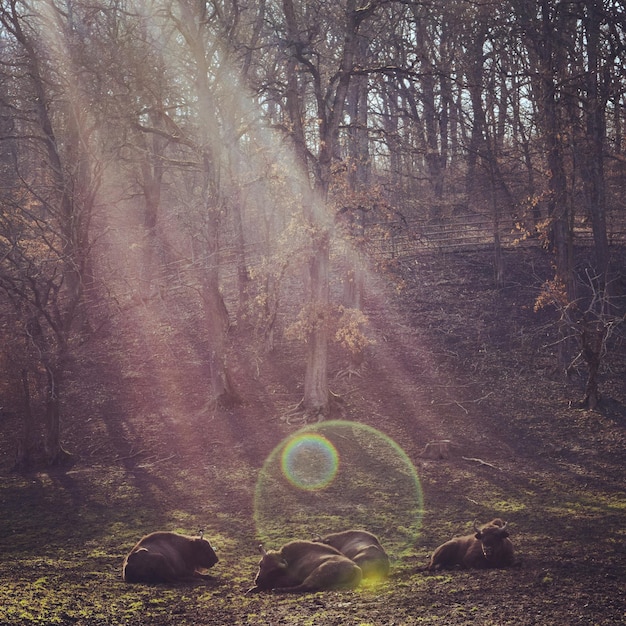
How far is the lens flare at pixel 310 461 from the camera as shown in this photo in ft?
52.0

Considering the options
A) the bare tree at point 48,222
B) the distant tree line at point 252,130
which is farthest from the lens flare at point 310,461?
the bare tree at point 48,222

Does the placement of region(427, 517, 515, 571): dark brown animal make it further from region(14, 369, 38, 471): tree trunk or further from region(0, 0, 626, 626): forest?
region(14, 369, 38, 471): tree trunk

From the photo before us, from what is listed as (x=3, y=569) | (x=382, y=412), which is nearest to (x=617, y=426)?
(x=382, y=412)

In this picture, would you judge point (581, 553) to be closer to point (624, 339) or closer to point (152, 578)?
point (152, 578)

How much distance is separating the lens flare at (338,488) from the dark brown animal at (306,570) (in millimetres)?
1459

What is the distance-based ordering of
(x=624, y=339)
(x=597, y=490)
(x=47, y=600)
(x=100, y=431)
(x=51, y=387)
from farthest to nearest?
1. (x=624, y=339)
2. (x=100, y=431)
3. (x=51, y=387)
4. (x=597, y=490)
5. (x=47, y=600)

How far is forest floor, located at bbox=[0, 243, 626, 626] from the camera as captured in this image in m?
8.64

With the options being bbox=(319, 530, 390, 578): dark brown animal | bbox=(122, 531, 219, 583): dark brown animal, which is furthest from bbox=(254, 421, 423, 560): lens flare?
bbox=(122, 531, 219, 583): dark brown animal

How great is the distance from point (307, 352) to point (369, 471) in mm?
6351

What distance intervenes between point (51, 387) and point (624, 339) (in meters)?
17.4

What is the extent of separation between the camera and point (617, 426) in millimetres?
17906

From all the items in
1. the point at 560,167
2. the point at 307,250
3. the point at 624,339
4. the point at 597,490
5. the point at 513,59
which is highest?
the point at 513,59

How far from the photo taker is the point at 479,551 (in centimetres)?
1013

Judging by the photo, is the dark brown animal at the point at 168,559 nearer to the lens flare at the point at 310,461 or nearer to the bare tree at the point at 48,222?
the lens flare at the point at 310,461
